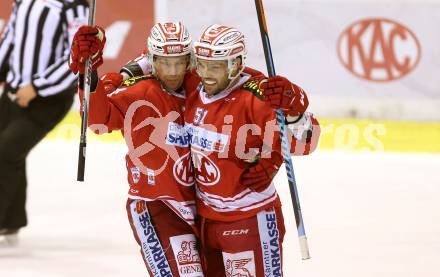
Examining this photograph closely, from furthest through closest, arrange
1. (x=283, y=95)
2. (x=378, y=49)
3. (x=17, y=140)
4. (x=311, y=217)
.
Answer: (x=378, y=49), (x=311, y=217), (x=17, y=140), (x=283, y=95)

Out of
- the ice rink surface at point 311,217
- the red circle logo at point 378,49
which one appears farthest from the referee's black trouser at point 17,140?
the red circle logo at point 378,49

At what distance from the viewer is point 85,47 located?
4.02 metres

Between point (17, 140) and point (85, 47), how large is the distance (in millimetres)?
2272

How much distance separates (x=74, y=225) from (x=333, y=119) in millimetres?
2763

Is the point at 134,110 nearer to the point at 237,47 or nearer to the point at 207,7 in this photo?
the point at 237,47

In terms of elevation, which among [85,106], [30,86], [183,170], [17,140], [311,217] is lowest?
[311,217]

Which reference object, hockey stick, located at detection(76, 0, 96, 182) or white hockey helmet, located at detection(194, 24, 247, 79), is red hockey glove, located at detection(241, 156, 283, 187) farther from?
hockey stick, located at detection(76, 0, 96, 182)

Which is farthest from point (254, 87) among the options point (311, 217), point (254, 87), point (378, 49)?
point (378, 49)

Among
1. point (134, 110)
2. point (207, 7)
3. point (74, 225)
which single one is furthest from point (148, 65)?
point (207, 7)

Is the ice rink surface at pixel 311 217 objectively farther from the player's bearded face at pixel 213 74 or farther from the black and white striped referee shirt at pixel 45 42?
the player's bearded face at pixel 213 74

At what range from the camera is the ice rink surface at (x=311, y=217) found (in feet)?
19.0

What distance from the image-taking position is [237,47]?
4.06 m

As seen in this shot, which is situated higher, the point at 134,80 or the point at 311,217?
the point at 134,80

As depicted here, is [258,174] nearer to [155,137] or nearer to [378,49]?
[155,137]
